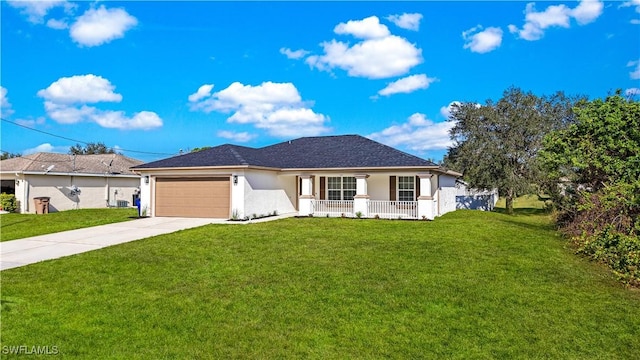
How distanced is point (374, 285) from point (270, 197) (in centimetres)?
1261

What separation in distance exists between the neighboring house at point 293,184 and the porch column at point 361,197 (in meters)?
0.05

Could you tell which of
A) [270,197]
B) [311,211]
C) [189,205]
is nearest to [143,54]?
[189,205]

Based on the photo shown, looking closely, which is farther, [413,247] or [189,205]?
[189,205]

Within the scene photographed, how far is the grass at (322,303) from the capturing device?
16.2 feet

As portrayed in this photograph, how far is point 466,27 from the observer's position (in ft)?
56.0

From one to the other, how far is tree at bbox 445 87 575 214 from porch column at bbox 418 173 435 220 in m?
9.40

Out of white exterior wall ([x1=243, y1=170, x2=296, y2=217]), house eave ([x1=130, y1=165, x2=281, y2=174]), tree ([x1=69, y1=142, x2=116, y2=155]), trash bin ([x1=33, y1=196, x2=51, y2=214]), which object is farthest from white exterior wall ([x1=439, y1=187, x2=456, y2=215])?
tree ([x1=69, y1=142, x2=116, y2=155])

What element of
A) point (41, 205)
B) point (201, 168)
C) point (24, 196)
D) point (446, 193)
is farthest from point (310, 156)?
point (24, 196)

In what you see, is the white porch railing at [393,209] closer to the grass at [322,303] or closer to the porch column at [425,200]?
the porch column at [425,200]

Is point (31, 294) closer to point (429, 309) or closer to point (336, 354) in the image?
point (336, 354)

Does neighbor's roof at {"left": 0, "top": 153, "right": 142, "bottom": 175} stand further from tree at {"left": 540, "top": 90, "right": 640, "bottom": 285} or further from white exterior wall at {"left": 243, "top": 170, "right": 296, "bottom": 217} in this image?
tree at {"left": 540, "top": 90, "right": 640, "bottom": 285}

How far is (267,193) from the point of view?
19094 mm

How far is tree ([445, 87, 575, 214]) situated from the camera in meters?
24.6

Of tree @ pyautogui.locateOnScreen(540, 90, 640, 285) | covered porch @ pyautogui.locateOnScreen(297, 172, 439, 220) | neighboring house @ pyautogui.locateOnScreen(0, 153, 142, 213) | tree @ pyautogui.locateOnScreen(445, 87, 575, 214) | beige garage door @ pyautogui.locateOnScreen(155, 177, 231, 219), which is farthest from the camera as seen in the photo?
→ tree @ pyautogui.locateOnScreen(445, 87, 575, 214)
